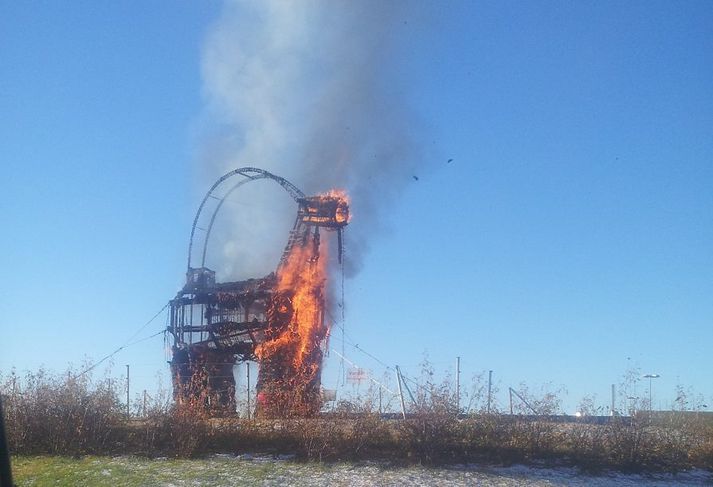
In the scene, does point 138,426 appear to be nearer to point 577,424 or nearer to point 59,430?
point 59,430

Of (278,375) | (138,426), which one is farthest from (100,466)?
(278,375)

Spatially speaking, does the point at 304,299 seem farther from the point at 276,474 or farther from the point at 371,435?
the point at 276,474

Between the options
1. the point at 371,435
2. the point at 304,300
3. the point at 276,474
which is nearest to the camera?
the point at 276,474

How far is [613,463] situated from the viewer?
771 inches

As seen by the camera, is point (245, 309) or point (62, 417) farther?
point (245, 309)

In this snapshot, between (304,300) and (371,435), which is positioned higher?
(304,300)

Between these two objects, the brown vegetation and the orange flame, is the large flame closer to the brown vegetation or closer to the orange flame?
the orange flame

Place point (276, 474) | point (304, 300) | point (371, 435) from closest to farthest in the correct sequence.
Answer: point (276, 474) < point (371, 435) < point (304, 300)

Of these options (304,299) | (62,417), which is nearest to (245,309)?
(304,299)

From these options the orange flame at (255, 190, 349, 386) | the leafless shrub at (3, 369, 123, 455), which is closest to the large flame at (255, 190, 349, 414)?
the orange flame at (255, 190, 349, 386)

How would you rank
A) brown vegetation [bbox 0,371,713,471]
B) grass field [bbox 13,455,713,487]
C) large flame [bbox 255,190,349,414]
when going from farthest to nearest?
large flame [bbox 255,190,349,414] → brown vegetation [bbox 0,371,713,471] → grass field [bbox 13,455,713,487]

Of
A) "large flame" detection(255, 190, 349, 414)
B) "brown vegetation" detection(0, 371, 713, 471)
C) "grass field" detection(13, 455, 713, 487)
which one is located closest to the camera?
"grass field" detection(13, 455, 713, 487)

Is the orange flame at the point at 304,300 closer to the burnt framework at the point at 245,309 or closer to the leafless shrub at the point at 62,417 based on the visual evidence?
the burnt framework at the point at 245,309

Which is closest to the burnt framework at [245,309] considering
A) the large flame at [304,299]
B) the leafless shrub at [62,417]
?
the large flame at [304,299]
